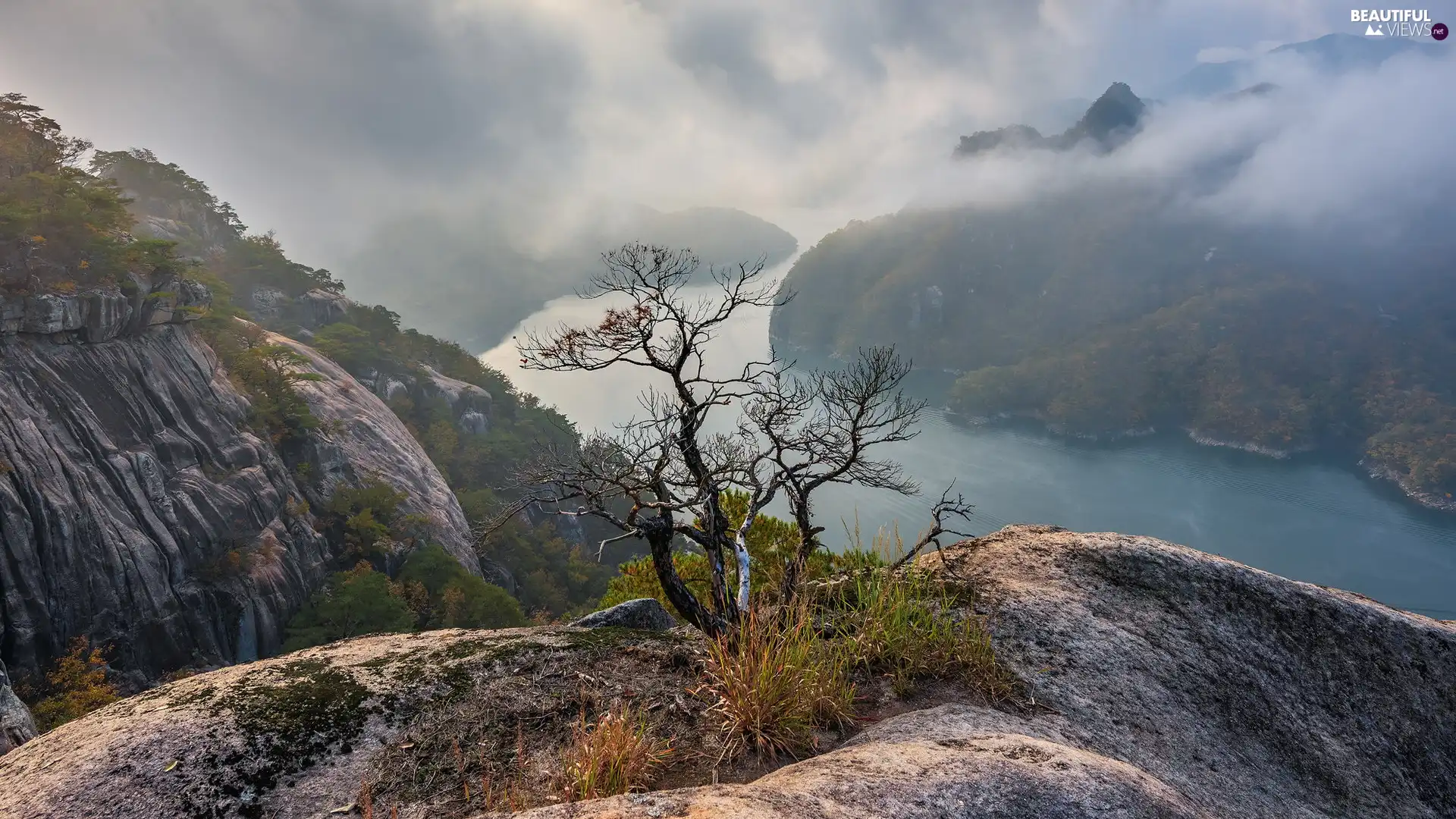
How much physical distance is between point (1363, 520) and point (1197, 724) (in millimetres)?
153179

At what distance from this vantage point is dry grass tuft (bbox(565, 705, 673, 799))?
10.9 ft

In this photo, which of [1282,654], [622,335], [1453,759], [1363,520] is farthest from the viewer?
[1363,520]

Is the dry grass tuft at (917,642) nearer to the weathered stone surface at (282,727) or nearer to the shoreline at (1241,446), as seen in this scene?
the weathered stone surface at (282,727)

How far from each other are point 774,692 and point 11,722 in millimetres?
15332

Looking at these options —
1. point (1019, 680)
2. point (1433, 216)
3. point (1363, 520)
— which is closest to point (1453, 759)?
point (1019, 680)

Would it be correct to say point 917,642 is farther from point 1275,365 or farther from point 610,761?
point 1275,365

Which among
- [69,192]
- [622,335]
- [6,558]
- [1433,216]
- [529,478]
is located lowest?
[6,558]

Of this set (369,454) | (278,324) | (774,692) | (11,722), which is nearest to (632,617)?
(774,692)

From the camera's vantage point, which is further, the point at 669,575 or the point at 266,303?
the point at 266,303

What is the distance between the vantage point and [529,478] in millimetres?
8438

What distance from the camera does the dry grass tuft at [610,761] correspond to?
3.33 metres

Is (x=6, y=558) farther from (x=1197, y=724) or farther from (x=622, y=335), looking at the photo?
(x=1197, y=724)

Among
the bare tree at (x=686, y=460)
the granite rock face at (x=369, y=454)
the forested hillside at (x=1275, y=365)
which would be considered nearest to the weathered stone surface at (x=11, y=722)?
the bare tree at (x=686, y=460)

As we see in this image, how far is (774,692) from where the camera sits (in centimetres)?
396
